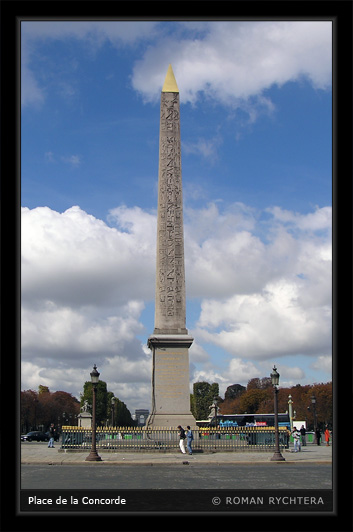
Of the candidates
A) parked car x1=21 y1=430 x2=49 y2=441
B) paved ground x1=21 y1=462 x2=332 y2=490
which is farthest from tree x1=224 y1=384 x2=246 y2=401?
paved ground x1=21 y1=462 x2=332 y2=490

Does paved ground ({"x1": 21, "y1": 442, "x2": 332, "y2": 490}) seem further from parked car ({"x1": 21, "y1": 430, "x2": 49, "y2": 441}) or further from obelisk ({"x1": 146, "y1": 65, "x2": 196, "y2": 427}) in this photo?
parked car ({"x1": 21, "y1": 430, "x2": 49, "y2": 441})

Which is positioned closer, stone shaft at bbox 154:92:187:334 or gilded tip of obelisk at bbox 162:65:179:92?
stone shaft at bbox 154:92:187:334

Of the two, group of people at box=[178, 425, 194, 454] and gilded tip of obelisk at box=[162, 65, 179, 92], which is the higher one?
gilded tip of obelisk at box=[162, 65, 179, 92]

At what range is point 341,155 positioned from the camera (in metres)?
6.07

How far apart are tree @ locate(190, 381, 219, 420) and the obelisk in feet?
272

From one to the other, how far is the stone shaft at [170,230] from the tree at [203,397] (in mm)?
83200

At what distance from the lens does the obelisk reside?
94.8ft

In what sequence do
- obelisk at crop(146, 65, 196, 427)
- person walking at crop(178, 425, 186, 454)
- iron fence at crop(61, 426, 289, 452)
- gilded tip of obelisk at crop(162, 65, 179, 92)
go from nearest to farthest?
person walking at crop(178, 425, 186, 454) < iron fence at crop(61, 426, 289, 452) < obelisk at crop(146, 65, 196, 427) < gilded tip of obelisk at crop(162, 65, 179, 92)

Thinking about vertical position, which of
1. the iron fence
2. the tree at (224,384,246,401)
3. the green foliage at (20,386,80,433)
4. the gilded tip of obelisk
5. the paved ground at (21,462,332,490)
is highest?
the gilded tip of obelisk

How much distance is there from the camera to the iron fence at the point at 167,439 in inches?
1100

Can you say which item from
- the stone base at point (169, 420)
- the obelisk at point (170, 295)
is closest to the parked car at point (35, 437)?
the obelisk at point (170, 295)

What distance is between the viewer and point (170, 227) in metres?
30.4

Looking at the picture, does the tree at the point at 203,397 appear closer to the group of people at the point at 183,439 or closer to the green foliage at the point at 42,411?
the green foliage at the point at 42,411
